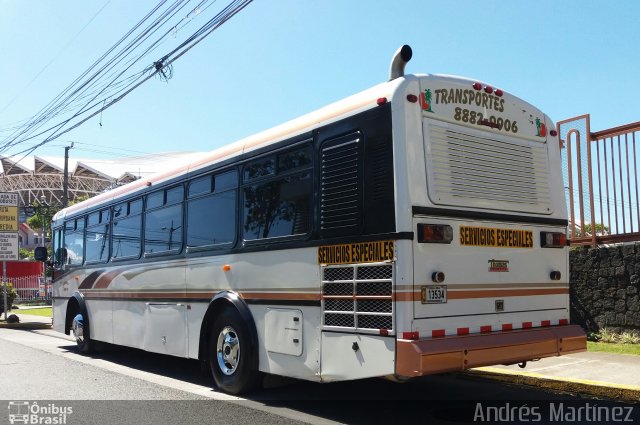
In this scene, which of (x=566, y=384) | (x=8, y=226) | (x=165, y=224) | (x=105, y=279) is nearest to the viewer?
(x=566, y=384)

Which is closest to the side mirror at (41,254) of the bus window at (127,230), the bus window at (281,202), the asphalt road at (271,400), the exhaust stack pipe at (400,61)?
the bus window at (127,230)

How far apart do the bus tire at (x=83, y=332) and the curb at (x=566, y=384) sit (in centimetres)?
707

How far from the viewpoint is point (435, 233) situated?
506cm

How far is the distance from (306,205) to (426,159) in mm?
1349

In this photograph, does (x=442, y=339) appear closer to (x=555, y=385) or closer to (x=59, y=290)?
(x=555, y=385)

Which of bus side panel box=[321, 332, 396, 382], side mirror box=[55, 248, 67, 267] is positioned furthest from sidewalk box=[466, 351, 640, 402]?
side mirror box=[55, 248, 67, 267]

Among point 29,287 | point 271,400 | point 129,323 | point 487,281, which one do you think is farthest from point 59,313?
point 29,287

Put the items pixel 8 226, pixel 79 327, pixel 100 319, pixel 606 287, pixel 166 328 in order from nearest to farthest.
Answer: pixel 166 328 < pixel 606 287 < pixel 100 319 < pixel 79 327 < pixel 8 226

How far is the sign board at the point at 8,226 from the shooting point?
64.4 ft

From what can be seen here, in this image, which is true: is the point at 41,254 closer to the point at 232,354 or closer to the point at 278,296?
the point at 232,354

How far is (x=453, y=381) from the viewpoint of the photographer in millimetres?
7570

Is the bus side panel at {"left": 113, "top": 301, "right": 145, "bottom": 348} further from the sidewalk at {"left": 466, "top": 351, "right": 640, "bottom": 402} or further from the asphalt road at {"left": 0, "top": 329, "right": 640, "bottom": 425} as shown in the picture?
the sidewalk at {"left": 466, "top": 351, "right": 640, "bottom": 402}

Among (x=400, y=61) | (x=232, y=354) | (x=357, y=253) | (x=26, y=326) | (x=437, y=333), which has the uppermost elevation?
(x=400, y=61)

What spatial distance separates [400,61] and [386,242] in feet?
5.56
